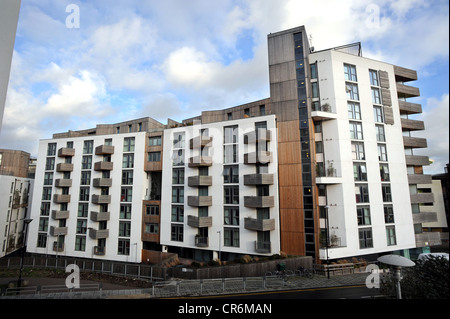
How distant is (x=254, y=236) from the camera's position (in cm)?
2388

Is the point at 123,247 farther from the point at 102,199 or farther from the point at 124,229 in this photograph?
the point at 102,199

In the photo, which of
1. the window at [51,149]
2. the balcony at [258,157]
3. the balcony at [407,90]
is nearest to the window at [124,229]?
the window at [51,149]

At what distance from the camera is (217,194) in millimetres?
26359

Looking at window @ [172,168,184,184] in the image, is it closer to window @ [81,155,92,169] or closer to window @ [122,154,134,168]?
window @ [122,154,134,168]

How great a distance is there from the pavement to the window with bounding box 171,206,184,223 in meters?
10.3

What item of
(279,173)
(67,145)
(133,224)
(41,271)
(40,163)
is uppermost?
(67,145)

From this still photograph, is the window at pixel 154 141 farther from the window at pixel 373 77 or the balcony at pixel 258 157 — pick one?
the window at pixel 373 77

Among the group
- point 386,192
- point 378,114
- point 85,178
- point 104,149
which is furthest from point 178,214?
point 378,114

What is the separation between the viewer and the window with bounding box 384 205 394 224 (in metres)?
25.1

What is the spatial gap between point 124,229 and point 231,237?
15.4 meters

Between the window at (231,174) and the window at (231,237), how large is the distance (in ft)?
17.5
